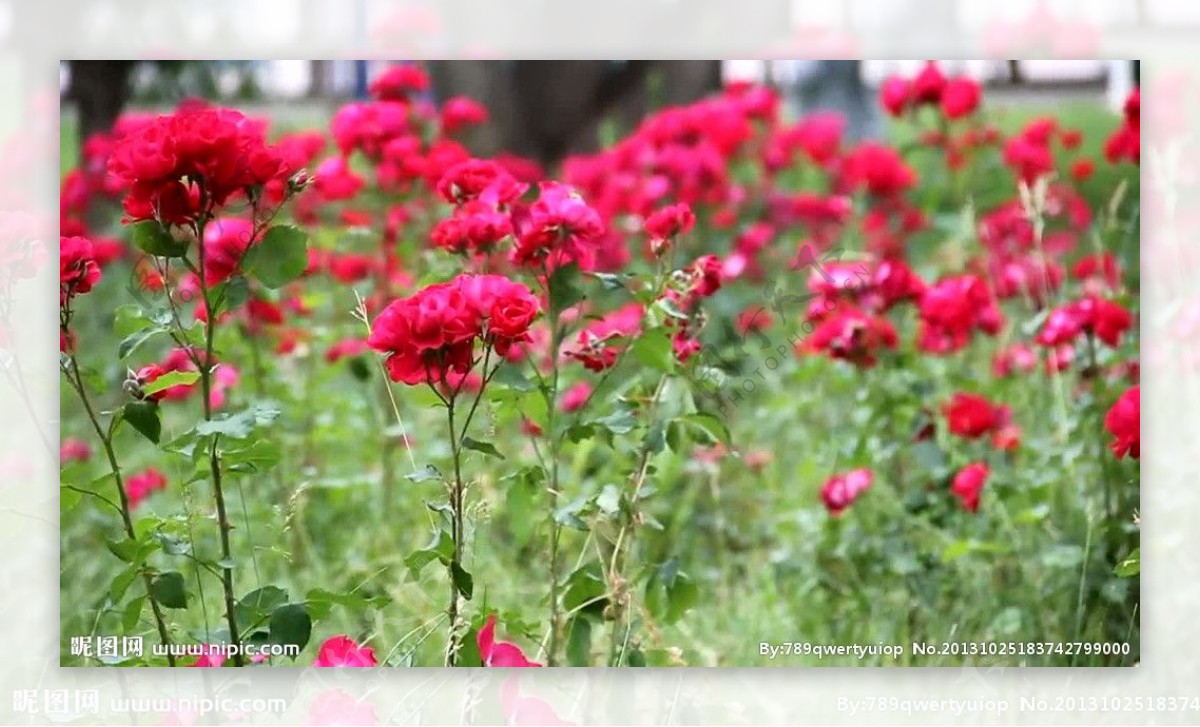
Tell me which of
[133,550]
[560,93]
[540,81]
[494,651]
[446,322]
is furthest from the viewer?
[560,93]

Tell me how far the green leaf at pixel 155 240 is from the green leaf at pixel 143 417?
0.51 feet

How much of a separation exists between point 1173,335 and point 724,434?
2.69 feet

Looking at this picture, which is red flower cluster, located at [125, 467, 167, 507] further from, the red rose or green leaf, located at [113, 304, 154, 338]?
the red rose

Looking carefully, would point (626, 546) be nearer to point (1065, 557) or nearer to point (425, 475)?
point (425, 475)

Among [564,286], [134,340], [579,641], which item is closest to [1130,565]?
[579,641]

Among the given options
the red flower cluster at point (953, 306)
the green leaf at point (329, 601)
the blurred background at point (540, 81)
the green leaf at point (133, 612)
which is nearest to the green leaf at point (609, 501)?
the green leaf at point (329, 601)

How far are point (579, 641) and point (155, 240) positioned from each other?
650 millimetres

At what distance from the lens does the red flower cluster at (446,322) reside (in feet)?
4.52

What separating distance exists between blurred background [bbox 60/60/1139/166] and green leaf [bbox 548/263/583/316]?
714 millimetres

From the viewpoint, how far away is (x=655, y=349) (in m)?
1.53

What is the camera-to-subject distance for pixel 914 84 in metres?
2.20

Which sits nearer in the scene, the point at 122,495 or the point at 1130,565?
the point at 122,495

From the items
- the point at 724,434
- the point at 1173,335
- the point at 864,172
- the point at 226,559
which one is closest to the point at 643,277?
the point at 724,434

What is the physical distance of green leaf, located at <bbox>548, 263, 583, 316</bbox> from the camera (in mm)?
1544
